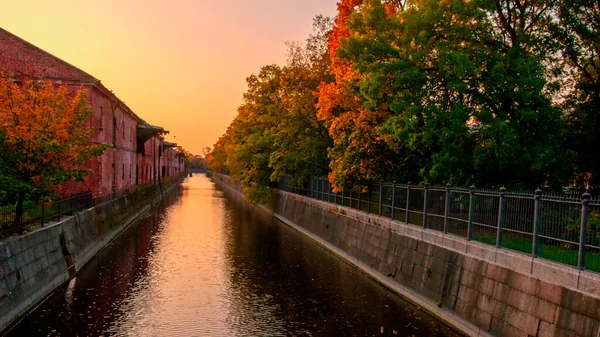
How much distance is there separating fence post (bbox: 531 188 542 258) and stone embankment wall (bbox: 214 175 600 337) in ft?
0.80

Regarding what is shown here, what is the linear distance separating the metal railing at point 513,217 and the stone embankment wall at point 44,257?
481 inches

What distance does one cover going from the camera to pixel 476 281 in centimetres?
1259

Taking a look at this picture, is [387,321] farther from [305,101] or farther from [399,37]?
[305,101]

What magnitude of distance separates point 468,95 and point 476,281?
28.6 ft

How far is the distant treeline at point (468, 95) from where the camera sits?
697 inches

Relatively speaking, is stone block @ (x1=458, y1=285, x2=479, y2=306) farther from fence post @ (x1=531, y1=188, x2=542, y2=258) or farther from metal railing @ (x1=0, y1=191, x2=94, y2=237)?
metal railing @ (x1=0, y1=191, x2=94, y2=237)

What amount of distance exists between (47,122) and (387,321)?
13.4 meters

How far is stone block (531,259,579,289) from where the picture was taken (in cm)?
954

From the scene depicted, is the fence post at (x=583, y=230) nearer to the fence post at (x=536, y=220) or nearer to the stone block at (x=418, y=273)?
the fence post at (x=536, y=220)

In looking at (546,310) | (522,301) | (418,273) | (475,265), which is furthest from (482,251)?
(418,273)

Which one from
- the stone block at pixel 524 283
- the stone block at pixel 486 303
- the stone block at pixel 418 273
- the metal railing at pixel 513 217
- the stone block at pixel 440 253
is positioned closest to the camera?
the metal railing at pixel 513 217

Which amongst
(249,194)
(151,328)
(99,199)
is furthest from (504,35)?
(249,194)

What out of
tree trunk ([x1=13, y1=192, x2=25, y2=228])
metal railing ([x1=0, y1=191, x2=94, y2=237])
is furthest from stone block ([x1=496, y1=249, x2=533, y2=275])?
tree trunk ([x1=13, y1=192, x2=25, y2=228])

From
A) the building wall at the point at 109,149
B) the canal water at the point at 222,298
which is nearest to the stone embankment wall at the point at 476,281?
the canal water at the point at 222,298
